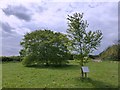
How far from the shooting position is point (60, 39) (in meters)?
30.1

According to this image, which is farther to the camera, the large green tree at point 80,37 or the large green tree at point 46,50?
the large green tree at point 46,50

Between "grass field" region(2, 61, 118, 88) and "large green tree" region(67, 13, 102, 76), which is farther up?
"large green tree" region(67, 13, 102, 76)

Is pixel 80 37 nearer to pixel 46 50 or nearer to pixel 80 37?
pixel 80 37

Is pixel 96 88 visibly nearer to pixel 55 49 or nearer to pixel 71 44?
pixel 71 44

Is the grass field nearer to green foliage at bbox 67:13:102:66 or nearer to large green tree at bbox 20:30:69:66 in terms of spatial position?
green foliage at bbox 67:13:102:66

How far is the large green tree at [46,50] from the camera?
30328 mm

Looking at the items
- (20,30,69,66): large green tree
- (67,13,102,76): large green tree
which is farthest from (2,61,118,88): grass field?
(20,30,69,66): large green tree

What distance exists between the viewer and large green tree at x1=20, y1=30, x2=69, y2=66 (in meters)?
30.3

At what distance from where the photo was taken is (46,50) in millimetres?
30594

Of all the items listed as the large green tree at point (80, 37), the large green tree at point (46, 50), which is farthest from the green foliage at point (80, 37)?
the large green tree at point (46, 50)

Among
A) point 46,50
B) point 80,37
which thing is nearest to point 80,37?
point 80,37

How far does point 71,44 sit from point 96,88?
515 cm

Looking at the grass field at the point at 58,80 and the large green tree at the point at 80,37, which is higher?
the large green tree at the point at 80,37

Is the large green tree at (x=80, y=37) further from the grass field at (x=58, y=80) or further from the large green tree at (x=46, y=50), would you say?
the large green tree at (x=46, y=50)
